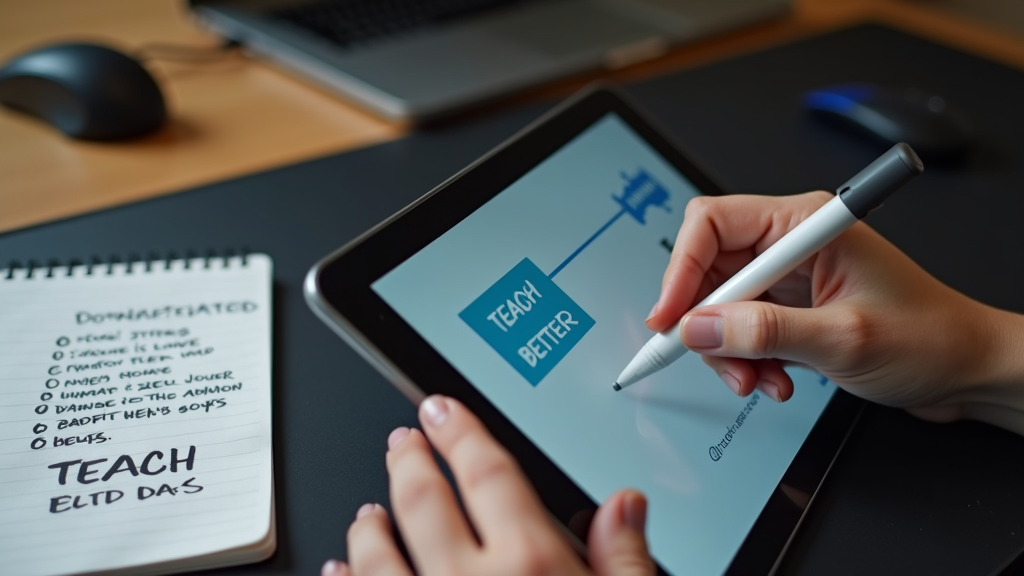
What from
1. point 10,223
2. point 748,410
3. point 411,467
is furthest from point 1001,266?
point 10,223

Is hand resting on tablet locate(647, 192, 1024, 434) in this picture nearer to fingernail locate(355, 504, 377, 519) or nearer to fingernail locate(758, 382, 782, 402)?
fingernail locate(758, 382, 782, 402)

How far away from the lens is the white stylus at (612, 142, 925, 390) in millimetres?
438

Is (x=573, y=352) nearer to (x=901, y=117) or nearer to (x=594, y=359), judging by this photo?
(x=594, y=359)

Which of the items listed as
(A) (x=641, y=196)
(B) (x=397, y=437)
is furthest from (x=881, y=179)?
(B) (x=397, y=437)

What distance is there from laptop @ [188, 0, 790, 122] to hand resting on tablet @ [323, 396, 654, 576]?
0.48m

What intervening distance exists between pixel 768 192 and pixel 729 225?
247 millimetres

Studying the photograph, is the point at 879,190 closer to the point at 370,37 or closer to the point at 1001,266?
the point at 1001,266

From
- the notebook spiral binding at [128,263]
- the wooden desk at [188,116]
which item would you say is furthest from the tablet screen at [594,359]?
the wooden desk at [188,116]

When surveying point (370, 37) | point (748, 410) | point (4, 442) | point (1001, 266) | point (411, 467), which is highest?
point (370, 37)

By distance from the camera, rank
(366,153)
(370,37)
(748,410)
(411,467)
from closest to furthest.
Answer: (411,467), (748,410), (366,153), (370,37)

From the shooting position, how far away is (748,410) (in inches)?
20.1

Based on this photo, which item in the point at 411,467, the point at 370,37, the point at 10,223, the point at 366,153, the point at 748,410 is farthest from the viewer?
the point at 370,37

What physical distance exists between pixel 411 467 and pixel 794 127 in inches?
25.1

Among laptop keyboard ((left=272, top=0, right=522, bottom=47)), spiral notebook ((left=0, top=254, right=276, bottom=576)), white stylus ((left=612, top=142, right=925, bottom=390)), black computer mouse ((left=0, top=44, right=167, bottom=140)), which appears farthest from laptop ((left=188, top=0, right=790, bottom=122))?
white stylus ((left=612, top=142, right=925, bottom=390))
